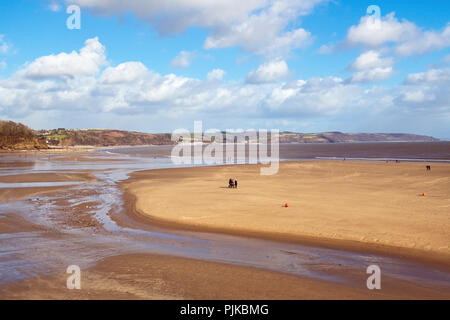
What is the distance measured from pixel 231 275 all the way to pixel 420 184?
26905 millimetres

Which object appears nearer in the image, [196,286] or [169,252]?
[196,286]

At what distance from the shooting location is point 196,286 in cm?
909

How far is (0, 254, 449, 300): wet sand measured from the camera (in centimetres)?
853

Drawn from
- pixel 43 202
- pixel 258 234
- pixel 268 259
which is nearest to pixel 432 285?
pixel 268 259

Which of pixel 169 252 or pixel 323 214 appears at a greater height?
pixel 323 214

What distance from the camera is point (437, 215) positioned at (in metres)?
16.6
